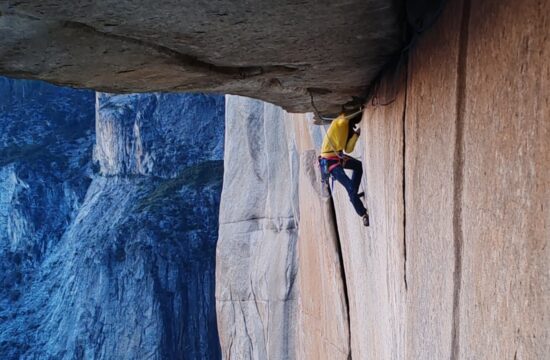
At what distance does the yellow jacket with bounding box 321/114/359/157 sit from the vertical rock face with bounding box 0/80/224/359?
16716mm

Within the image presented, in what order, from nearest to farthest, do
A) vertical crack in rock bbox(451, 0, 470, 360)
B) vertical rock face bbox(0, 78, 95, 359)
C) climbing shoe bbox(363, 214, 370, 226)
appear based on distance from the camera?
vertical crack in rock bbox(451, 0, 470, 360)
climbing shoe bbox(363, 214, 370, 226)
vertical rock face bbox(0, 78, 95, 359)

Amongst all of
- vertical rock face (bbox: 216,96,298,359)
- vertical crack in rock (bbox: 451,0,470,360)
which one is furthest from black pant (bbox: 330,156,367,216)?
vertical rock face (bbox: 216,96,298,359)

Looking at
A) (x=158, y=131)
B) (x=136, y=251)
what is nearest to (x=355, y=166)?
(x=136, y=251)

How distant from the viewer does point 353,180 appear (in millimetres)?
5633

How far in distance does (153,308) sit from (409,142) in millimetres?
19255

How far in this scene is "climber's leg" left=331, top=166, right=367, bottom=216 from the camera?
528 cm

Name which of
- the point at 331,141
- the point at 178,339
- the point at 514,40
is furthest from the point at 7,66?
the point at 178,339

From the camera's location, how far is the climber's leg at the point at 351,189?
5.28m

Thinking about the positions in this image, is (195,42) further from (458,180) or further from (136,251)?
(136,251)

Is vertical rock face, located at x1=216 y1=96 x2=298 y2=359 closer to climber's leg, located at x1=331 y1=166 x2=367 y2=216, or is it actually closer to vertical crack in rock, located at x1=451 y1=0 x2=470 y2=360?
climber's leg, located at x1=331 y1=166 x2=367 y2=216

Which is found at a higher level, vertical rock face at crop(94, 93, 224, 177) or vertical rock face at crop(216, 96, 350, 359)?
vertical rock face at crop(94, 93, 224, 177)

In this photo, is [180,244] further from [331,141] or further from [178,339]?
[331,141]

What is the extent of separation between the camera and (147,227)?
875 inches

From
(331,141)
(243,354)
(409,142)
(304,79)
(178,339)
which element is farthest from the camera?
(178,339)
